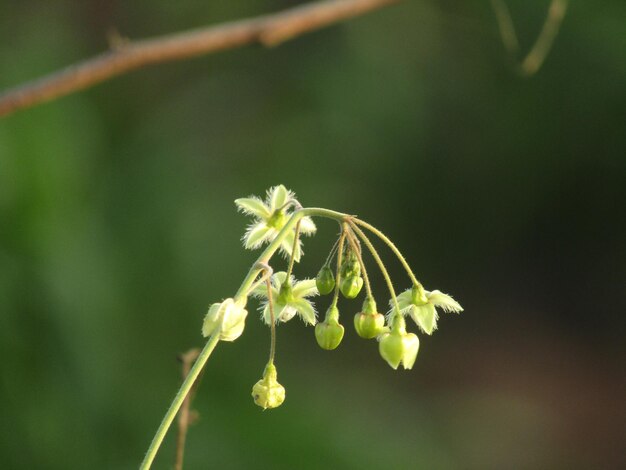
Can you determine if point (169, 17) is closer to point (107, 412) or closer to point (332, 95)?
point (332, 95)

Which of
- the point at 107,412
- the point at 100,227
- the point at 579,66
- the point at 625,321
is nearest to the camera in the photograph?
the point at 107,412

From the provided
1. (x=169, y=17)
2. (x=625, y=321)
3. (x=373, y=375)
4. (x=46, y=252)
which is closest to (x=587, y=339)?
(x=625, y=321)

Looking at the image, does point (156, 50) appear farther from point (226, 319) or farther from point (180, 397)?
point (180, 397)

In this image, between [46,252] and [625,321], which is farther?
[625,321]

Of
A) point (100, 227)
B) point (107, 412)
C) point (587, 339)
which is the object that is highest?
point (587, 339)

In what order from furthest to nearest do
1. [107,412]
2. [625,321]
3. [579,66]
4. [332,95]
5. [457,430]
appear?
[625,321] < [579,66] < [332,95] < [457,430] < [107,412]

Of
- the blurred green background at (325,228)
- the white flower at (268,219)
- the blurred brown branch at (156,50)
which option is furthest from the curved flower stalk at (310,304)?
the blurred green background at (325,228)

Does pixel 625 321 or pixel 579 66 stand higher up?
pixel 579 66

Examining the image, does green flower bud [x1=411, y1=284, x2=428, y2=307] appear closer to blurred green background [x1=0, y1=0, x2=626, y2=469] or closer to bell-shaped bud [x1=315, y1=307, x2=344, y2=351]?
bell-shaped bud [x1=315, y1=307, x2=344, y2=351]
